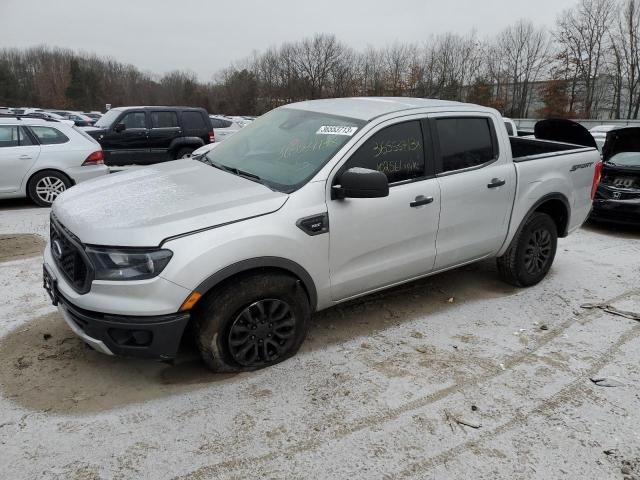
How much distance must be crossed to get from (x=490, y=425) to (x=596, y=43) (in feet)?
191

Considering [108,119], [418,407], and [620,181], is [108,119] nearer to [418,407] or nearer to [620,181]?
[620,181]

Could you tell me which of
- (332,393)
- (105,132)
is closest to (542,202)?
(332,393)

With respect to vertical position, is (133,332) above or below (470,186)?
below

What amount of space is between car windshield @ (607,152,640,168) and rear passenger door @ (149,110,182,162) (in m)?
9.30

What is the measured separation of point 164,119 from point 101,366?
31.5 feet

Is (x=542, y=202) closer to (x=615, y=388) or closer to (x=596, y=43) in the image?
(x=615, y=388)

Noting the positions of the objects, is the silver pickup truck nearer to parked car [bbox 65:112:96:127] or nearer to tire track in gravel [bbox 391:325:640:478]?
tire track in gravel [bbox 391:325:640:478]

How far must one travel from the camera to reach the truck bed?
4954mm

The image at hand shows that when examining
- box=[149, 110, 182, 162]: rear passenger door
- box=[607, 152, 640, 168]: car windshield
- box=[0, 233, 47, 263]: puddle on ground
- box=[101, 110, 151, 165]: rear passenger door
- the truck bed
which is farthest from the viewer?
box=[149, 110, 182, 162]: rear passenger door

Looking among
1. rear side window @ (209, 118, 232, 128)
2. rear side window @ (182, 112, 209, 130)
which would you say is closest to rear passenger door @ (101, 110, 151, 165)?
rear side window @ (182, 112, 209, 130)

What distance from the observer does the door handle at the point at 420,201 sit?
3.65 m

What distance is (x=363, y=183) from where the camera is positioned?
3090 mm

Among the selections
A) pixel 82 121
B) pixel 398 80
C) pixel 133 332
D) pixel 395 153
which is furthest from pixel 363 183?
pixel 398 80

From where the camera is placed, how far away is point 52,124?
8.29m
